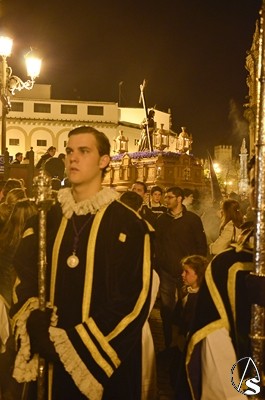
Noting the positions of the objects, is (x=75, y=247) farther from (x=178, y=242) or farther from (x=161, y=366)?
(x=178, y=242)

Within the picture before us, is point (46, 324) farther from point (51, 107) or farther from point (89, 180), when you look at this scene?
point (51, 107)

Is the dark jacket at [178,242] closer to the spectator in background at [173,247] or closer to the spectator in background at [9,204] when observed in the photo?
the spectator in background at [173,247]

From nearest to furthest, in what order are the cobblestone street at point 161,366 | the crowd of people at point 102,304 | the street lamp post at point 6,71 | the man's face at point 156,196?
the crowd of people at point 102,304 → the cobblestone street at point 161,366 → the man's face at point 156,196 → the street lamp post at point 6,71

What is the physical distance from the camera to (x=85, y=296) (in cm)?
342

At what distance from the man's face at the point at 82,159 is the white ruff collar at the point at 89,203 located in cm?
12

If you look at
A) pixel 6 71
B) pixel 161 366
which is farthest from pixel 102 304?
pixel 6 71

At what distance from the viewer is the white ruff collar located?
3.62 m

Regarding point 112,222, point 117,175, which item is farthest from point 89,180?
point 117,175

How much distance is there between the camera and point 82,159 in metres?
3.63

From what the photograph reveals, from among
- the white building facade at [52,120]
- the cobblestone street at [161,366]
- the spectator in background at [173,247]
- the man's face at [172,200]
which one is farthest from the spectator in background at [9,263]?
the white building facade at [52,120]

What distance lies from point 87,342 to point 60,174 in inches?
382

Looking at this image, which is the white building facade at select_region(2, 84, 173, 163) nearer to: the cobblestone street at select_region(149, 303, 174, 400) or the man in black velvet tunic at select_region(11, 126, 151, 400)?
the cobblestone street at select_region(149, 303, 174, 400)

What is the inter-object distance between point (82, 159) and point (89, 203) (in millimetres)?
282

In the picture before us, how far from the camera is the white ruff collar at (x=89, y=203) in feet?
11.9
